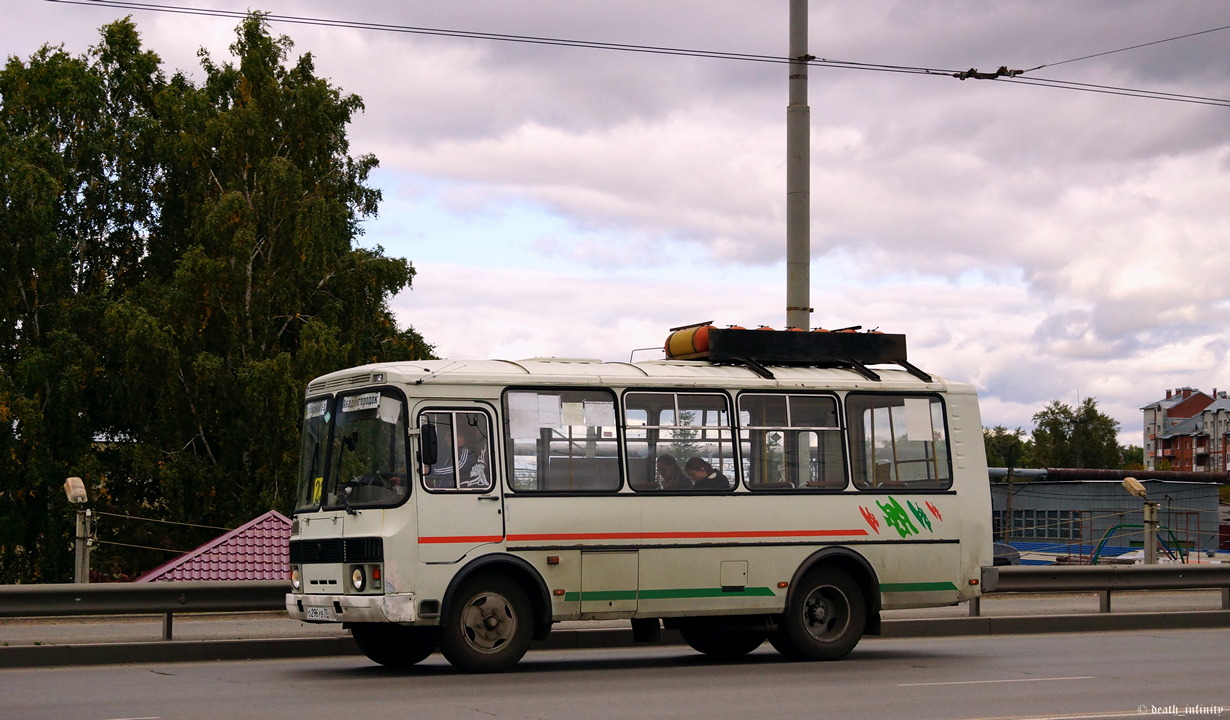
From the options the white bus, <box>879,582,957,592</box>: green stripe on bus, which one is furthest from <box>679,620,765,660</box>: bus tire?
<box>879,582,957,592</box>: green stripe on bus

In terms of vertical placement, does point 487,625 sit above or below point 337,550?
below

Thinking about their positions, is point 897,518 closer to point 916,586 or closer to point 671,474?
point 916,586

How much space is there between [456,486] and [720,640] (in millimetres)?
3885

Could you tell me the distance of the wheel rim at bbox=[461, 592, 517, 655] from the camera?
42.8 feet

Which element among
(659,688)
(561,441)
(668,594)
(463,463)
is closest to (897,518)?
(668,594)

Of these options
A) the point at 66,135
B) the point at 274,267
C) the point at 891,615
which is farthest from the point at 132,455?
the point at 891,615

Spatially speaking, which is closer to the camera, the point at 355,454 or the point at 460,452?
the point at 460,452

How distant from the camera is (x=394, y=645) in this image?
14023 mm

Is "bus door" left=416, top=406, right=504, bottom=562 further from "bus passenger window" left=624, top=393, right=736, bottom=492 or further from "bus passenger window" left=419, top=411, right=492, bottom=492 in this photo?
"bus passenger window" left=624, top=393, right=736, bottom=492

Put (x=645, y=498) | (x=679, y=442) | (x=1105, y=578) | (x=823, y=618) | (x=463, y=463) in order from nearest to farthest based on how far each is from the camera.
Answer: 1. (x=463, y=463)
2. (x=645, y=498)
3. (x=679, y=442)
4. (x=823, y=618)
5. (x=1105, y=578)

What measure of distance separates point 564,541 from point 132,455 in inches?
1067

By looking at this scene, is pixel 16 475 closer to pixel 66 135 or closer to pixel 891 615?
pixel 66 135

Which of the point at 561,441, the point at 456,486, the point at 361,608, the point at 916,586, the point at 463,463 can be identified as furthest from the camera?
the point at 916,586

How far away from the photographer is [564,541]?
13.5 meters
